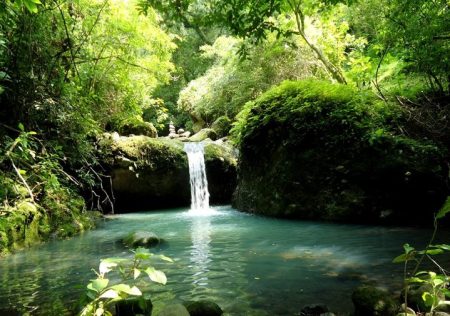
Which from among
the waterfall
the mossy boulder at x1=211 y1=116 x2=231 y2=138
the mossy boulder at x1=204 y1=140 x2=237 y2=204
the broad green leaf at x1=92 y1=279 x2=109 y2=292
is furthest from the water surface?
the mossy boulder at x1=211 y1=116 x2=231 y2=138

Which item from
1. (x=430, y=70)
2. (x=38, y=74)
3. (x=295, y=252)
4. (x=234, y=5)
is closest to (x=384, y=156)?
(x=430, y=70)

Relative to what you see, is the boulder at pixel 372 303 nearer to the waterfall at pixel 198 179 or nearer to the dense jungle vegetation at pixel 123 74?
the dense jungle vegetation at pixel 123 74

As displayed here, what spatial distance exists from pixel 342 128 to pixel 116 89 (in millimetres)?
6762

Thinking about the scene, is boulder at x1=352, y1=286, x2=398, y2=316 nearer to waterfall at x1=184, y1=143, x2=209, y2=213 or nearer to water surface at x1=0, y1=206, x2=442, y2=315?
water surface at x1=0, y1=206, x2=442, y2=315

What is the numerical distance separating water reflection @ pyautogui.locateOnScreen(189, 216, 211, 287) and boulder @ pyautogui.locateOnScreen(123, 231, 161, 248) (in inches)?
28.2

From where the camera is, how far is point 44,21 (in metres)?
5.73

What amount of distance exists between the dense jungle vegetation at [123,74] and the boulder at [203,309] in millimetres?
2472

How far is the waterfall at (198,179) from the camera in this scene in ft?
44.7

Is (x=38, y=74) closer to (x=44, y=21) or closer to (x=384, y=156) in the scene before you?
(x=44, y=21)

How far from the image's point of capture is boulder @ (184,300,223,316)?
3.55 meters

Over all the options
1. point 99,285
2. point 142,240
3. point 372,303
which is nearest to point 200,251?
point 142,240

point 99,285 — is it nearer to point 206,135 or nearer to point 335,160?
point 335,160

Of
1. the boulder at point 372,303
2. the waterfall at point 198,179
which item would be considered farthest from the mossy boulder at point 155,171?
the boulder at point 372,303

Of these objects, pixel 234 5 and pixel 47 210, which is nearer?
pixel 234 5
